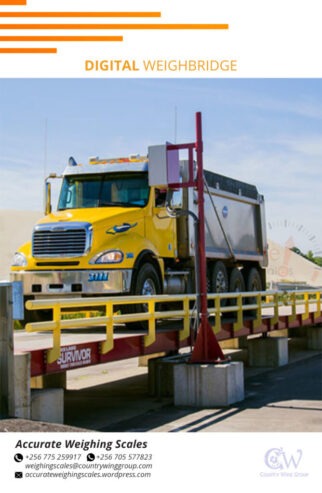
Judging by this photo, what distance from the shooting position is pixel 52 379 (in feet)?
45.0

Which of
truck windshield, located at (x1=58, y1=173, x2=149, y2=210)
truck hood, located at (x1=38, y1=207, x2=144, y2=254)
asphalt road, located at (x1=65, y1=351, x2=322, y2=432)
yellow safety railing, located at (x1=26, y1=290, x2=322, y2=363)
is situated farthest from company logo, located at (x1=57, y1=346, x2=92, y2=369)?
truck windshield, located at (x1=58, y1=173, x2=149, y2=210)

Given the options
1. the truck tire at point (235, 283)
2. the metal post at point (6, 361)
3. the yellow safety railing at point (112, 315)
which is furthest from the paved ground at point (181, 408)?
the truck tire at point (235, 283)

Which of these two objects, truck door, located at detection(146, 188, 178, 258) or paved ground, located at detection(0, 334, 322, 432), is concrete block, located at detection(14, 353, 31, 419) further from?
truck door, located at detection(146, 188, 178, 258)

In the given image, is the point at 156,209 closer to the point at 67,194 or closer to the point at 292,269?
the point at 67,194

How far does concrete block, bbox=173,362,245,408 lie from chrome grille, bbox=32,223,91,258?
2.53 metres

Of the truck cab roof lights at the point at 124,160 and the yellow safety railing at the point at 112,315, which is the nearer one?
the yellow safety railing at the point at 112,315

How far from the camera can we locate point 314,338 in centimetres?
2278

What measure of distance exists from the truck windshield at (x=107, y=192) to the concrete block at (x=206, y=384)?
10.5 feet

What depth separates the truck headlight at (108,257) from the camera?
12734mm

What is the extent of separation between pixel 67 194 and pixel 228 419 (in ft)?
17.9

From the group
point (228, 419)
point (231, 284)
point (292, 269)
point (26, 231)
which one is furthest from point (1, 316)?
point (26, 231)
